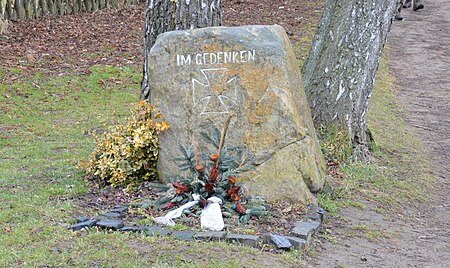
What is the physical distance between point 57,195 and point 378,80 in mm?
11129

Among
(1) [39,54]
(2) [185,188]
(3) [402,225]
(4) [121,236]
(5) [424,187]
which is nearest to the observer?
(4) [121,236]

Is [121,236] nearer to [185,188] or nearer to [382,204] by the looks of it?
[185,188]

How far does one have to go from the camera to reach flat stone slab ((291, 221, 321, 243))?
19.3 feet

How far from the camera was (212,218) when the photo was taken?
582 cm

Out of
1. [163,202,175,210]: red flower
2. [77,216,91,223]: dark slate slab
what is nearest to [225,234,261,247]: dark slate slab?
[163,202,175,210]: red flower

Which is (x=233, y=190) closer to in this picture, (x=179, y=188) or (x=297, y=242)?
(x=179, y=188)

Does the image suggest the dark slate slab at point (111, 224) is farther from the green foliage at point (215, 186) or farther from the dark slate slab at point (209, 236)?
the dark slate slab at point (209, 236)

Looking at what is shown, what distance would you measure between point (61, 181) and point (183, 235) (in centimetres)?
230

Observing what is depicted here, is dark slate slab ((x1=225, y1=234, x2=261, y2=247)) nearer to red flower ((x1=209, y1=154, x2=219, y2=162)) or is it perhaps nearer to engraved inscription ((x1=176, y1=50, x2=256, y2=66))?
red flower ((x1=209, y1=154, x2=219, y2=162))

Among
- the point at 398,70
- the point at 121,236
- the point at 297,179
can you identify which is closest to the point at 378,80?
the point at 398,70

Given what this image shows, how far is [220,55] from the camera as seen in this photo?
6.63m

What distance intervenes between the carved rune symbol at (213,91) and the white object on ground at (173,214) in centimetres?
94

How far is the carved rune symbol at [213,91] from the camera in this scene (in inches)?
262

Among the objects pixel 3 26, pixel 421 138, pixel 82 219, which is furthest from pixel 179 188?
pixel 3 26
